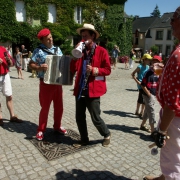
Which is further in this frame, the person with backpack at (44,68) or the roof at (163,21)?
the roof at (163,21)

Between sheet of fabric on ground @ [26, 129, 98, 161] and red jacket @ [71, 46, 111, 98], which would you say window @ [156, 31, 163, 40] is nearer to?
sheet of fabric on ground @ [26, 129, 98, 161]

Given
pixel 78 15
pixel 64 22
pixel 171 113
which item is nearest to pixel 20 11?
pixel 64 22

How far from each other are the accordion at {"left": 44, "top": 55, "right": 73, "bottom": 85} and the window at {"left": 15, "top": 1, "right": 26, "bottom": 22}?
1820 cm

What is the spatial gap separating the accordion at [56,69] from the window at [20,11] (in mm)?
18201

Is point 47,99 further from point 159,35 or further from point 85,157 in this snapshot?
point 159,35

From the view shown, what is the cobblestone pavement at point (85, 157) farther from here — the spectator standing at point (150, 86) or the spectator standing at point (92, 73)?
the spectator standing at point (92, 73)

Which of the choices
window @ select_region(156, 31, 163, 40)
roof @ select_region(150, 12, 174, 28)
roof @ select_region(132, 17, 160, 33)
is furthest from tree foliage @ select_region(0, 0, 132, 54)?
roof @ select_region(132, 17, 160, 33)

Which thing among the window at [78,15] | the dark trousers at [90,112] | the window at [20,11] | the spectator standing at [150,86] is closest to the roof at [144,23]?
the window at [78,15]

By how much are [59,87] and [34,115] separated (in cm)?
198

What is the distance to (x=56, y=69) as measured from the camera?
12.0ft

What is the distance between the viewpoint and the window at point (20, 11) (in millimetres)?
19484

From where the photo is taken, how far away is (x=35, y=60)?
149 inches

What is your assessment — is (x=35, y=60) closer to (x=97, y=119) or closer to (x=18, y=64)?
(x=97, y=119)

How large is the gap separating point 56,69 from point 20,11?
18565 mm
